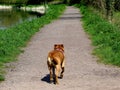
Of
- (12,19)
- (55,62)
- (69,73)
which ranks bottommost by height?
(12,19)

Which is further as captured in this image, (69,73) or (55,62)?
(69,73)

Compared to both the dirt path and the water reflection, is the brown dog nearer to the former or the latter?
the dirt path

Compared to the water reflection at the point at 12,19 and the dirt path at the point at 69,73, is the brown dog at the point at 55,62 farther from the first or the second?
the water reflection at the point at 12,19

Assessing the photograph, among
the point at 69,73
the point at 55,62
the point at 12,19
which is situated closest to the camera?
the point at 55,62

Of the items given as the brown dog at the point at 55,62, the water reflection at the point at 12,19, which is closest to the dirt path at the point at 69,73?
the brown dog at the point at 55,62

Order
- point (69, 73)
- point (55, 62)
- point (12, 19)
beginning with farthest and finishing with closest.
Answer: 1. point (12, 19)
2. point (69, 73)
3. point (55, 62)

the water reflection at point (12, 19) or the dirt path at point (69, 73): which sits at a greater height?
the dirt path at point (69, 73)

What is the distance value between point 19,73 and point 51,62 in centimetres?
178

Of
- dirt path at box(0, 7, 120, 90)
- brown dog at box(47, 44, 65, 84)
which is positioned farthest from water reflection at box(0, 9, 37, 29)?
brown dog at box(47, 44, 65, 84)

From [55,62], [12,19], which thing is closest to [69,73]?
[55,62]

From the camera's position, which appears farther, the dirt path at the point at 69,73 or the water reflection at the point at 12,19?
the water reflection at the point at 12,19

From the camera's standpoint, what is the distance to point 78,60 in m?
12.3

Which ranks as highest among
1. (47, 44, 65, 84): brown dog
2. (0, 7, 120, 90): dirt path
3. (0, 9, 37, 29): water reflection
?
(47, 44, 65, 84): brown dog

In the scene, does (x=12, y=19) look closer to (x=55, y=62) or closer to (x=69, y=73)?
(x=69, y=73)
